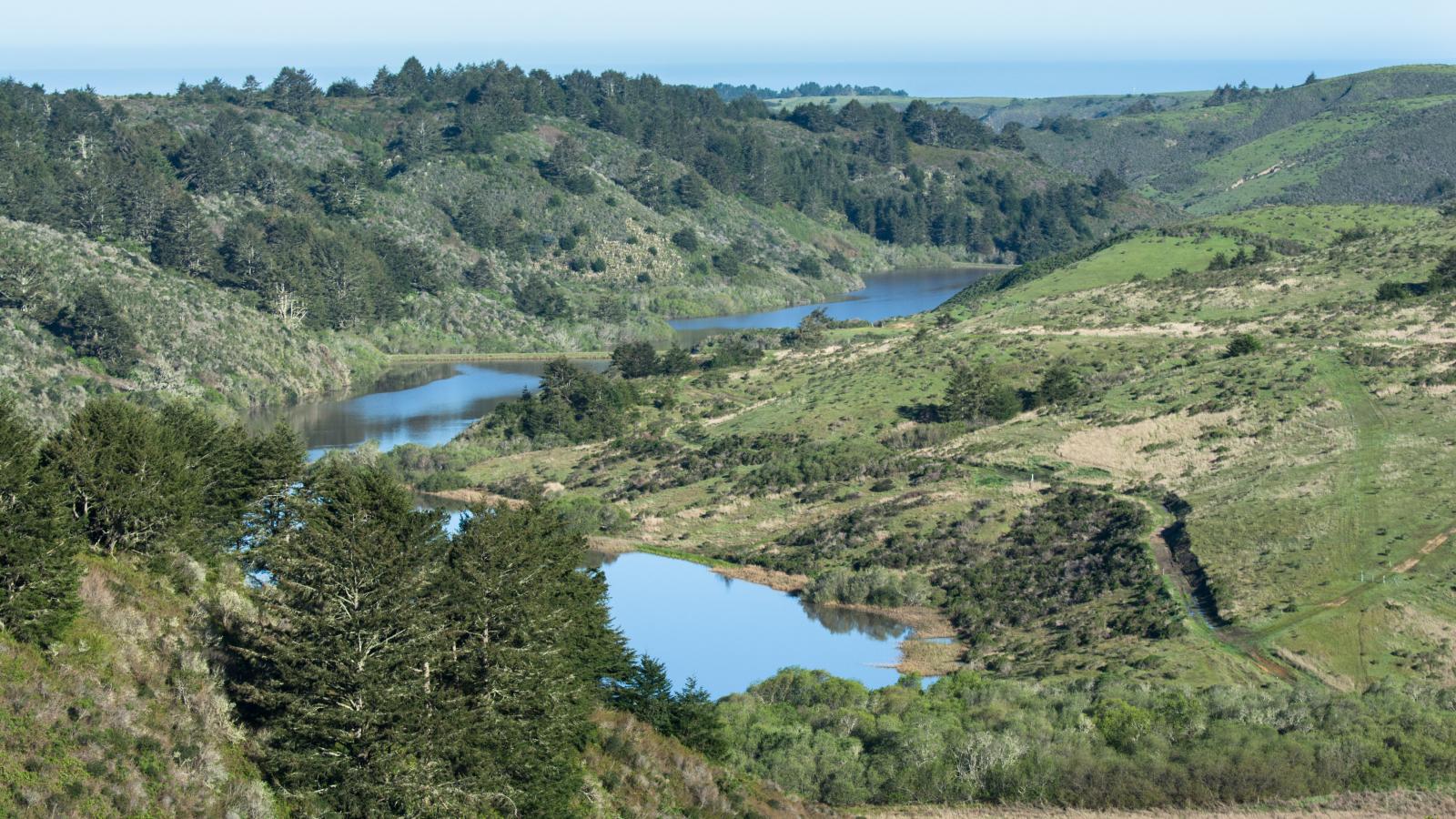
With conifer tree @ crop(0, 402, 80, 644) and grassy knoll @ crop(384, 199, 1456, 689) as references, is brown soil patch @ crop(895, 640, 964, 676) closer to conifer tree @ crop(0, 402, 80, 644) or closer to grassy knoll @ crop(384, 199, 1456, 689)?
grassy knoll @ crop(384, 199, 1456, 689)

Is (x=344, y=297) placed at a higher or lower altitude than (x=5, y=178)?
lower

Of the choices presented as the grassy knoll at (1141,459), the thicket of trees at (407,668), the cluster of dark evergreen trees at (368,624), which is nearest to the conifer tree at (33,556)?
the cluster of dark evergreen trees at (368,624)

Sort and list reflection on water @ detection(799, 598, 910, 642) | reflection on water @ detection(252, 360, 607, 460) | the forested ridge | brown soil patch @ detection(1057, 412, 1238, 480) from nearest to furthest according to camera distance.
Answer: the forested ridge → reflection on water @ detection(799, 598, 910, 642) → brown soil patch @ detection(1057, 412, 1238, 480) → reflection on water @ detection(252, 360, 607, 460)

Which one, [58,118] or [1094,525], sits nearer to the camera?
[1094,525]

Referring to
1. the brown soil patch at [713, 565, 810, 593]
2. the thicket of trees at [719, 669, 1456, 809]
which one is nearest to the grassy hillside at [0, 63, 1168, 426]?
the brown soil patch at [713, 565, 810, 593]

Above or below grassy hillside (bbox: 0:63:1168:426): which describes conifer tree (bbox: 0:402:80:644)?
above

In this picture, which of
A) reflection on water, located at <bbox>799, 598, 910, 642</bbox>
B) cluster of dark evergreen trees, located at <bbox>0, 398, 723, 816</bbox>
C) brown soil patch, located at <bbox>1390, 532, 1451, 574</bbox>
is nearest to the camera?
cluster of dark evergreen trees, located at <bbox>0, 398, 723, 816</bbox>

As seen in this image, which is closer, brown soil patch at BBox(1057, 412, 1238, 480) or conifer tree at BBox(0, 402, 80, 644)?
conifer tree at BBox(0, 402, 80, 644)

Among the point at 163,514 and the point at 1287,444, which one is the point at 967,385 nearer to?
the point at 1287,444

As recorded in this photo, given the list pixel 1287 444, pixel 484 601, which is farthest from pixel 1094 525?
pixel 484 601

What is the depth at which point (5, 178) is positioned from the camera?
14688 cm

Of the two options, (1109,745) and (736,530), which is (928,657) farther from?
(736,530)

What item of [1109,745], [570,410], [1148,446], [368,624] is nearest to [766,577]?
[1148,446]

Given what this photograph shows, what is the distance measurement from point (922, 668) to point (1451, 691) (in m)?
19.6
